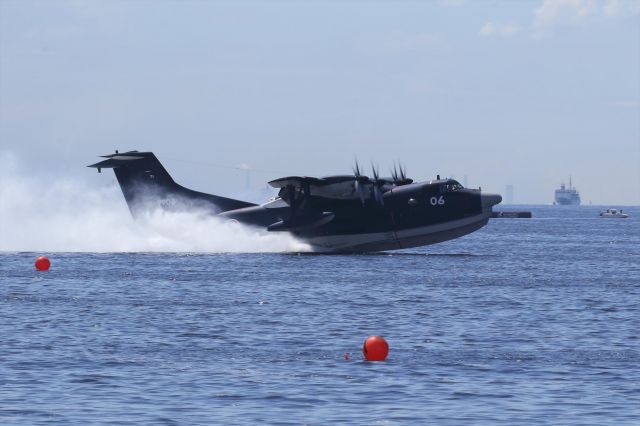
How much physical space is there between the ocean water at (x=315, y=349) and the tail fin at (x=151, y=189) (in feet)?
59.0

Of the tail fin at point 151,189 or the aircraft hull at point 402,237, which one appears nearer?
the aircraft hull at point 402,237

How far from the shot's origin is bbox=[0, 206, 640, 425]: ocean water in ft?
70.8

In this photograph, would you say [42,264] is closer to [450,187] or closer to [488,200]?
[450,187]

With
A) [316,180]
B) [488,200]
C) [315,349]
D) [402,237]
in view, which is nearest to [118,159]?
[316,180]

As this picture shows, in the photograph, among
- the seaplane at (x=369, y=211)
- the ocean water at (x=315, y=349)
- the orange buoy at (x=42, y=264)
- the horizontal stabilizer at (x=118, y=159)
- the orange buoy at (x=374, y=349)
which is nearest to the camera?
the ocean water at (x=315, y=349)

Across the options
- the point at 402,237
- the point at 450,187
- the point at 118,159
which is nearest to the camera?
the point at 450,187

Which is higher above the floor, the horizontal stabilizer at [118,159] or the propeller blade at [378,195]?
the horizontal stabilizer at [118,159]

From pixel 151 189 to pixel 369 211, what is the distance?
15601mm

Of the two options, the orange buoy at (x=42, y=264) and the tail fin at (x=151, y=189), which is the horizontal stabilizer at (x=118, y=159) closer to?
the tail fin at (x=151, y=189)

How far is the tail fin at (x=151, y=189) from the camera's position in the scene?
7350 cm

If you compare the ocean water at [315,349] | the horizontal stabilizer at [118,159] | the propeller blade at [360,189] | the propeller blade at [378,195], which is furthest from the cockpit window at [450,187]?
the horizontal stabilizer at [118,159]

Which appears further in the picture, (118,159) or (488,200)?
(118,159)

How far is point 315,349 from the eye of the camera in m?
29.3

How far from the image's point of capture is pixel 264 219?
71625 mm
